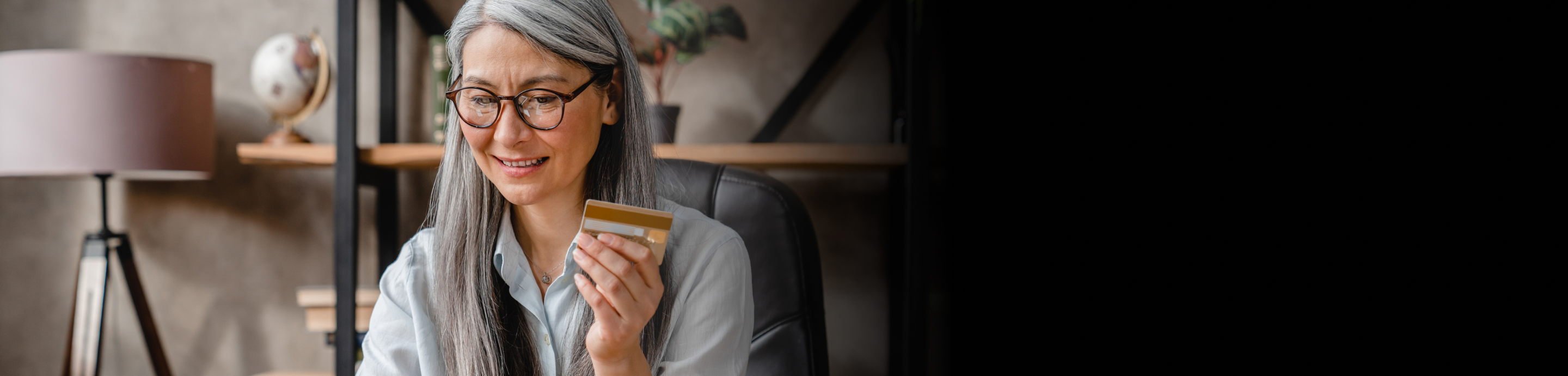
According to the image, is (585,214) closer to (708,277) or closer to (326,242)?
(708,277)

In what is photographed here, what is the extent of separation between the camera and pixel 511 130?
1.48ft

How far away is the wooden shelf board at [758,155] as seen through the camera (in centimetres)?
64

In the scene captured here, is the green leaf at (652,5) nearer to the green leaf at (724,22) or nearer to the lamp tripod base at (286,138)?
the green leaf at (724,22)

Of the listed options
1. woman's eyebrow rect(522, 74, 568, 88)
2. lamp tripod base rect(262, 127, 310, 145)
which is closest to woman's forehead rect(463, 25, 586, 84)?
woman's eyebrow rect(522, 74, 568, 88)

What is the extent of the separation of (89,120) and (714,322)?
0.97 m

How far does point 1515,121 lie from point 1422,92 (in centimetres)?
3

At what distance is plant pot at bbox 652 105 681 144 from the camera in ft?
2.28

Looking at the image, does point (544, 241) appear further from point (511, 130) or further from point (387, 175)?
point (387, 175)

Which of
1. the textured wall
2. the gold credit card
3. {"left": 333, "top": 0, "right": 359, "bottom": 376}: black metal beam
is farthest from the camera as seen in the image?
the textured wall

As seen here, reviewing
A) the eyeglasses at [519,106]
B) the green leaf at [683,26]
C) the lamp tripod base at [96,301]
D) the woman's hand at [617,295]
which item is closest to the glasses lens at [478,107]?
the eyeglasses at [519,106]

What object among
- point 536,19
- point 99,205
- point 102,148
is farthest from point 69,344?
point 536,19

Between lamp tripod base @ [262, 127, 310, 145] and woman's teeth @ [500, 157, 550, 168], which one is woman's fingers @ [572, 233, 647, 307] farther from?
lamp tripod base @ [262, 127, 310, 145]

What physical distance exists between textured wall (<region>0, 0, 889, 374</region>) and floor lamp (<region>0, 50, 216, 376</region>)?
0.64 feet

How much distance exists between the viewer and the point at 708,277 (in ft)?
1.80
